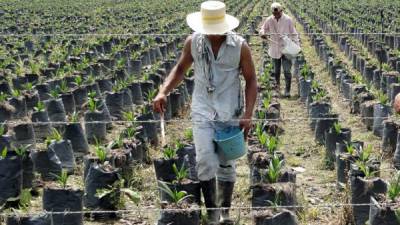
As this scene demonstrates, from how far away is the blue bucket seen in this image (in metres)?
4.02

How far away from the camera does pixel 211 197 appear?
4273mm

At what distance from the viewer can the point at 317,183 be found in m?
5.74

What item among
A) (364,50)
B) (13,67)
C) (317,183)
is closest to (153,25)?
(364,50)

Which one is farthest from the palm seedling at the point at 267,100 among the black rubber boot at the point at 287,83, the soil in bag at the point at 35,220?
the soil in bag at the point at 35,220

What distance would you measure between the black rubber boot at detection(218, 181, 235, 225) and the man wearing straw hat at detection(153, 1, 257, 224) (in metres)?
0.11

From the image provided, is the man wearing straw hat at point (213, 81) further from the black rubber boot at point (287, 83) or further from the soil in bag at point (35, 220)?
the black rubber boot at point (287, 83)

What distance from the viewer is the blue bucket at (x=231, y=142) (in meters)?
4.02

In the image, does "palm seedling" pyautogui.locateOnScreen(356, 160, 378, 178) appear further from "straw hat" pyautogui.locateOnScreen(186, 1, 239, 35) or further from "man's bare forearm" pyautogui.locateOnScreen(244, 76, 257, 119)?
"straw hat" pyautogui.locateOnScreen(186, 1, 239, 35)

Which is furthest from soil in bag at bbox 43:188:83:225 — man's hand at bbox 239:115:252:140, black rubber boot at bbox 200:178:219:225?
man's hand at bbox 239:115:252:140

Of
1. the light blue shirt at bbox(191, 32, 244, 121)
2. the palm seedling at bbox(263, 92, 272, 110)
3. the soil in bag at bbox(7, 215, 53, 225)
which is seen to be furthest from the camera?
the palm seedling at bbox(263, 92, 272, 110)

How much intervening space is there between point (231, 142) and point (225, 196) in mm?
499

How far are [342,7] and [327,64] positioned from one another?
47.2 ft

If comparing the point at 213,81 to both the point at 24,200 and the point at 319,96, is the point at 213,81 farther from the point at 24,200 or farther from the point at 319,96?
the point at 319,96

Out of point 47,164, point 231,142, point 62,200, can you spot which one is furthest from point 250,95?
point 47,164
